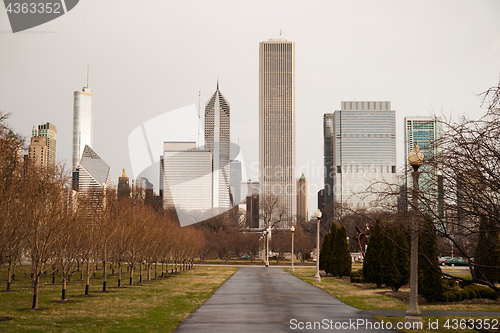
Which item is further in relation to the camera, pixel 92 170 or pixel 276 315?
pixel 92 170

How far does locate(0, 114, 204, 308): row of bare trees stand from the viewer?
17891 mm

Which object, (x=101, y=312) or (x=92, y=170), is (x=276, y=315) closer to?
(x=101, y=312)

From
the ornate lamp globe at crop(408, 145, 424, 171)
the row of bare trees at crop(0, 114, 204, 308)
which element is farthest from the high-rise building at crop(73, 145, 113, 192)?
the ornate lamp globe at crop(408, 145, 424, 171)

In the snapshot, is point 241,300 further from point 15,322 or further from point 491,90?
point 491,90

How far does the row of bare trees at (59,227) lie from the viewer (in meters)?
17.9

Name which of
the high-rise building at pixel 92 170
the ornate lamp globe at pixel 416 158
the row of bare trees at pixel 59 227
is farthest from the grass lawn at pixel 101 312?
the high-rise building at pixel 92 170

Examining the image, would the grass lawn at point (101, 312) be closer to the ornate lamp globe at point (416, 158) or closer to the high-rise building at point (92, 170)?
the ornate lamp globe at point (416, 158)

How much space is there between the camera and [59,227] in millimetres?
17969

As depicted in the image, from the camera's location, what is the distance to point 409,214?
35.0 ft

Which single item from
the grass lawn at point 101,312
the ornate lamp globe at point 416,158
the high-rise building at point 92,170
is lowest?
the grass lawn at point 101,312

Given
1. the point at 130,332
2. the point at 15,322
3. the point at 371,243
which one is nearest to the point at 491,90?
the point at 130,332

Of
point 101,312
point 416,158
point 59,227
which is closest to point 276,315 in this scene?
point 101,312

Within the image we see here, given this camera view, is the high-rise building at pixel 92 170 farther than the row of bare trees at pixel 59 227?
Yes

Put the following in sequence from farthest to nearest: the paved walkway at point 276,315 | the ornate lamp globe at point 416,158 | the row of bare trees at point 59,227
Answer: the row of bare trees at point 59,227
the ornate lamp globe at point 416,158
the paved walkway at point 276,315
